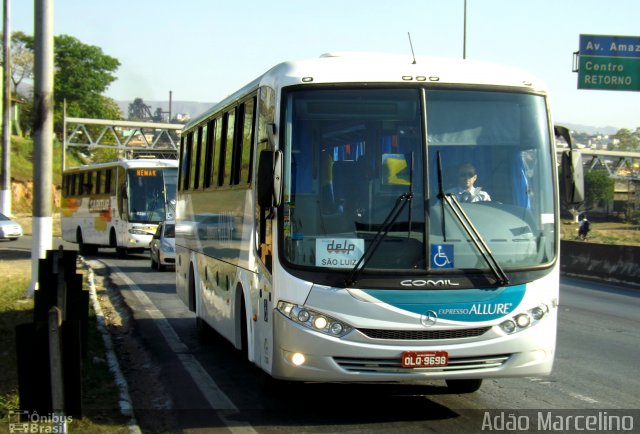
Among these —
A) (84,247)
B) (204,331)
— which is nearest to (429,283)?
(204,331)

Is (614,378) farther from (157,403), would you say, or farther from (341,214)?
(157,403)

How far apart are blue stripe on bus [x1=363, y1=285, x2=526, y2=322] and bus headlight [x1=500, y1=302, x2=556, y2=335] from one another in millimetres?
95

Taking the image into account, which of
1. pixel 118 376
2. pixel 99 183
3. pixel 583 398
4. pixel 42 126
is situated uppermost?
pixel 42 126

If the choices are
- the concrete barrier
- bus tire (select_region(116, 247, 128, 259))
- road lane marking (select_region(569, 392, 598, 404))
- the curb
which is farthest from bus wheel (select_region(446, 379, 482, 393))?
bus tire (select_region(116, 247, 128, 259))

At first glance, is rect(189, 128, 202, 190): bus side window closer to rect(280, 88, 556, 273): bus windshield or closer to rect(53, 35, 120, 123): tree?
rect(280, 88, 556, 273): bus windshield

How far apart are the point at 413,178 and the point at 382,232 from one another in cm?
53

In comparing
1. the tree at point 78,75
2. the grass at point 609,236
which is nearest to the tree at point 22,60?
the tree at point 78,75

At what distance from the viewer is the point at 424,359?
761 centimetres

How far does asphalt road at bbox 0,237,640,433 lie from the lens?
311 inches

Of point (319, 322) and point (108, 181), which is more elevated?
point (108, 181)

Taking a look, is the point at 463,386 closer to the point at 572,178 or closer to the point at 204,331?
the point at 572,178

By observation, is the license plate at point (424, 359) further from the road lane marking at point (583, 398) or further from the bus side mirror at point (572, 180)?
the road lane marking at point (583, 398)

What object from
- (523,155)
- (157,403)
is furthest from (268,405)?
(523,155)

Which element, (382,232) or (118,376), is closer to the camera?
(382,232)
